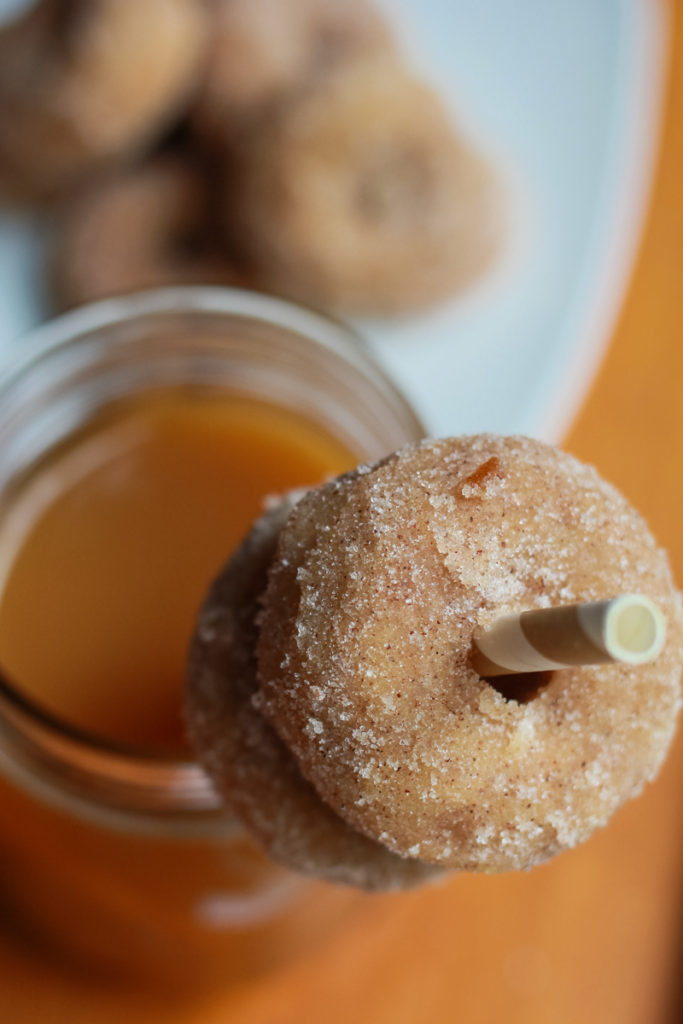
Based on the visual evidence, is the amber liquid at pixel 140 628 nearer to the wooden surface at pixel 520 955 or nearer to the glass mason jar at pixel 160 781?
the glass mason jar at pixel 160 781

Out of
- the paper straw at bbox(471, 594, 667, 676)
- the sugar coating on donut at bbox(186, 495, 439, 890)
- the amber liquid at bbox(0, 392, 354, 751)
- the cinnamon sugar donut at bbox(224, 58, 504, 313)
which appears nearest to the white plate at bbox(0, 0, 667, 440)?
the cinnamon sugar donut at bbox(224, 58, 504, 313)

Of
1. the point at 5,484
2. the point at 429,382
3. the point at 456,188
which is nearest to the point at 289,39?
the point at 456,188

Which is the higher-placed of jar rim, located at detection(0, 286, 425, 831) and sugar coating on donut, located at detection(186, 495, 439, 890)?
jar rim, located at detection(0, 286, 425, 831)

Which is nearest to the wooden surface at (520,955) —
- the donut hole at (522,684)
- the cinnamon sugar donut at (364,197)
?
the cinnamon sugar donut at (364,197)

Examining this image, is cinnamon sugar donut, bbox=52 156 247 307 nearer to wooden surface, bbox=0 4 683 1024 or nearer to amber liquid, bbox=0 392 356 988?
amber liquid, bbox=0 392 356 988

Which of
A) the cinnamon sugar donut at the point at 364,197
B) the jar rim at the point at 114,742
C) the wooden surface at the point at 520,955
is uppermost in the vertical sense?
the cinnamon sugar donut at the point at 364,197

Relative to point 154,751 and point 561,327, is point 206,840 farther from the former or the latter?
point 561,327
